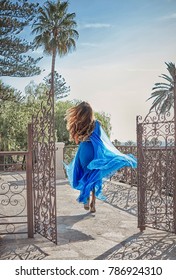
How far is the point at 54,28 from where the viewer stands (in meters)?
21.0

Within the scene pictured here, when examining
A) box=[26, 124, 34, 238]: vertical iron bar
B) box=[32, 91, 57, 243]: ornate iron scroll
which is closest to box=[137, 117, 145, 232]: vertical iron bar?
box=[32, 91, 57, 243]: ornate iron scroll

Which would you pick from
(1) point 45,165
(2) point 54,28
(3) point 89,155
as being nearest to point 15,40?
(2) point 54,28

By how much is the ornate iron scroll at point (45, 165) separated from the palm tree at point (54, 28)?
16408mm

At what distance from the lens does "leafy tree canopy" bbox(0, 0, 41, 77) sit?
1614cm

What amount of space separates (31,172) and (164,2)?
4.44 metres

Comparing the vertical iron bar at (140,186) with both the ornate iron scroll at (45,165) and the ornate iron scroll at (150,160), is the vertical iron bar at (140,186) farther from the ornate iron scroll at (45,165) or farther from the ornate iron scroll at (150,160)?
the ornate iron scroll at (45,165)

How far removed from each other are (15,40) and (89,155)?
12.7m

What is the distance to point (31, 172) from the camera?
13.6ft

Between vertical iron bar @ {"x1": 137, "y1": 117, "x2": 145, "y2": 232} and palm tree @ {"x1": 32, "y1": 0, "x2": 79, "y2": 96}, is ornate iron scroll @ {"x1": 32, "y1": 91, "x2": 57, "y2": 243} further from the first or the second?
palm tree @ {"x1": 32, "y1": 0, "x2": 79, "y2": 96}

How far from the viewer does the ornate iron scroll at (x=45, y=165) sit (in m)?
3.94

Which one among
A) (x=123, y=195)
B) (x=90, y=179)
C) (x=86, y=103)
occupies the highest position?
(x=86, y=103)

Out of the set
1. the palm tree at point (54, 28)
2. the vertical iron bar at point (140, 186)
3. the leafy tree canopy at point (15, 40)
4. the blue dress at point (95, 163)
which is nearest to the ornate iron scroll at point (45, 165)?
the blue dress at point (95, 163)
